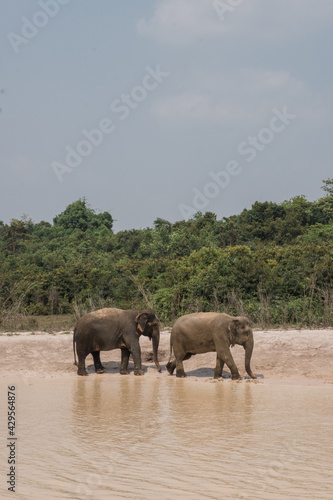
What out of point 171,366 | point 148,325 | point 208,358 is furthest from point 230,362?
point 148,325

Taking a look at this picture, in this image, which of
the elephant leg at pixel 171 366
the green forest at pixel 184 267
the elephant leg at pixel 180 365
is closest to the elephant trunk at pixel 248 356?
the elephant leg at pixel 180 365

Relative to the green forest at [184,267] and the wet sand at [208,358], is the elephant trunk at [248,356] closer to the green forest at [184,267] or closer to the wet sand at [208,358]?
the wet sand at [208,358]

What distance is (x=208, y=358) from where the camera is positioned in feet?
49.3

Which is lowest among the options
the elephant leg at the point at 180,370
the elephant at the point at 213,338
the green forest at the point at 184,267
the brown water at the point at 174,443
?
the brown water at the point at 174,443

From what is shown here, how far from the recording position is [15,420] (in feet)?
29.5

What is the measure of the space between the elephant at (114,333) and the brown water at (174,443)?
2199mm

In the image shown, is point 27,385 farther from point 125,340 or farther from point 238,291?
point 238,291

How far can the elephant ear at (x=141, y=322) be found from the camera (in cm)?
1466

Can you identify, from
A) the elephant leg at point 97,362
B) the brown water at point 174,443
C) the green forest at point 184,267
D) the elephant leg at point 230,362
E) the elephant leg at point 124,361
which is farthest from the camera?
the green forest at point 184,267

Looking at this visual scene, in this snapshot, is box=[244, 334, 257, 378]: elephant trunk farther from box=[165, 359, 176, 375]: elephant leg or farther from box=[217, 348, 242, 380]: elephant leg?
box=[165, 359, 176, 375]: elephant leg

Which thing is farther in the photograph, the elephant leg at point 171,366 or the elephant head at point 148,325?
the elephant head at point 148,325

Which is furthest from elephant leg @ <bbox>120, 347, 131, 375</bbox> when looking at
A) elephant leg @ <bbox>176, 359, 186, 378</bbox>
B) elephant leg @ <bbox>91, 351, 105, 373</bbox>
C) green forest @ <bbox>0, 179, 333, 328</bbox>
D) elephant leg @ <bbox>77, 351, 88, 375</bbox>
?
green forest @ <bbox>0, 179, 333, 328</bbox>

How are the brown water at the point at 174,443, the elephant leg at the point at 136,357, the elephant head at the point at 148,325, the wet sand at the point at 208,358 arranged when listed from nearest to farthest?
the brown water at the point at 174,443
the wet sand at the point at 208,358
the elephant leg at the point at 136,357
the elephant head at the point at 148,325

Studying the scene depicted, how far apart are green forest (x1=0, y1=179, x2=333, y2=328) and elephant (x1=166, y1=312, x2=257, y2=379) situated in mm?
3560
